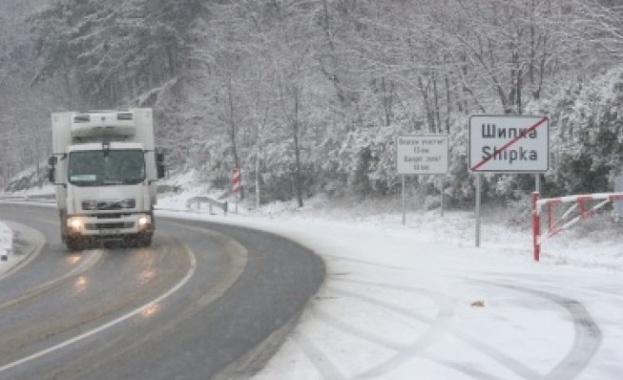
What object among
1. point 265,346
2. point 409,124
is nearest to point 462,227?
point 409,124

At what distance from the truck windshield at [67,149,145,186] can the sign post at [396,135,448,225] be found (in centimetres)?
861

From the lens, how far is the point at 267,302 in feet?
33.1

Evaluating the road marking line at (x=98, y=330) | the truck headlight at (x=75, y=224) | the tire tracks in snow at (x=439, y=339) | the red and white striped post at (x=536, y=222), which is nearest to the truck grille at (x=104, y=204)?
the truck headlight at (x=75, y=224)

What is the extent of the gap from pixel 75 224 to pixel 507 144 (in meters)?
10.8

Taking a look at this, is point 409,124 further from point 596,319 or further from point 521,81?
point 596,319

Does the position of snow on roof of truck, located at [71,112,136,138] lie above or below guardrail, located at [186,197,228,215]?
above

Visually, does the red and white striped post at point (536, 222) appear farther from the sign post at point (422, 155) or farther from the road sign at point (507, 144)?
the sign post at point (422, 155)

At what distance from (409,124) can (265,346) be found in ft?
83.4

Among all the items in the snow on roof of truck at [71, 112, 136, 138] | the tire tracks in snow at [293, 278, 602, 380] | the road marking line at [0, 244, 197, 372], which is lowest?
the road marking line at [0, 244, 197, 372]

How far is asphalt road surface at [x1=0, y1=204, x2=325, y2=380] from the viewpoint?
6.91 meters

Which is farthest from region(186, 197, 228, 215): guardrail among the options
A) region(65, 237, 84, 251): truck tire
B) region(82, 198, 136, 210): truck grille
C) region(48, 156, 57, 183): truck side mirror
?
region(82, 198, 136, 210): truck grille

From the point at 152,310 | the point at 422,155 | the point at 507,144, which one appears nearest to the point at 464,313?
the point at 152,310

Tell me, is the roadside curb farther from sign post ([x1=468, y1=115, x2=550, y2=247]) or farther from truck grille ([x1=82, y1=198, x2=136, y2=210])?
sign post ([x1=468, y1=115, x2=550, y2=247])

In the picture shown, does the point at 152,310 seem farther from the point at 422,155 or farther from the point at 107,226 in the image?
the point at 422,155
